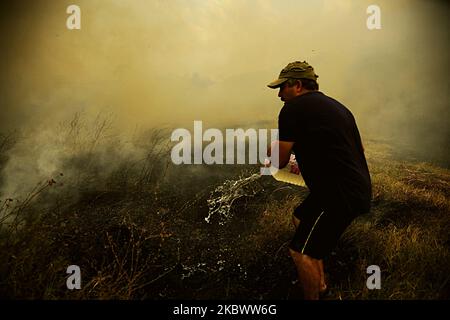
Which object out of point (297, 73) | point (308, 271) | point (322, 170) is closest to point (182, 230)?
point (308, 271)

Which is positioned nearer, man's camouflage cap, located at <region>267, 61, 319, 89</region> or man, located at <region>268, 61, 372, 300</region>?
man, located at <region>268, 61, 372, 300</region>

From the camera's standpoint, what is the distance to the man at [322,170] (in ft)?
5.43

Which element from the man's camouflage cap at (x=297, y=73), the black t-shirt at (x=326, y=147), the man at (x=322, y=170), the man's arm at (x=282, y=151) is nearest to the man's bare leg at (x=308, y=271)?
the man at (x=322, y=170)

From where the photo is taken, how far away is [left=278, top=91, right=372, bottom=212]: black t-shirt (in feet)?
5.42

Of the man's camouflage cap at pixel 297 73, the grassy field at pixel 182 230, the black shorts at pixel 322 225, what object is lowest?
the grassy field at pixel 182 230

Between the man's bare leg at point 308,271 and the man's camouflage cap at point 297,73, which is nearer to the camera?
the man's bare leg at point 308,271

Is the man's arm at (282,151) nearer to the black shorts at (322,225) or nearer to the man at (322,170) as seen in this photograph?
the man at (322,170)

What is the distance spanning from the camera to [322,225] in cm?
170

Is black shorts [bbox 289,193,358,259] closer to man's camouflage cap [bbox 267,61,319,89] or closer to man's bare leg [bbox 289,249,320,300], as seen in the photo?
man's bare leg [bbox 289,249,320,300]

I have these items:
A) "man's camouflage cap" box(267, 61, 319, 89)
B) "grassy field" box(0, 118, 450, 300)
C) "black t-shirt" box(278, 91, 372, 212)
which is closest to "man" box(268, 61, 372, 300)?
"black t-shirt" box(278, 91, 372, 212)

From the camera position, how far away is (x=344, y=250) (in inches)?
95.6

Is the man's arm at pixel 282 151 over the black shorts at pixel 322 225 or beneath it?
over

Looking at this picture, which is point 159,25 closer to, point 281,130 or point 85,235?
point 85,235

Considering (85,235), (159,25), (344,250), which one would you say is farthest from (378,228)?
(159,25)
